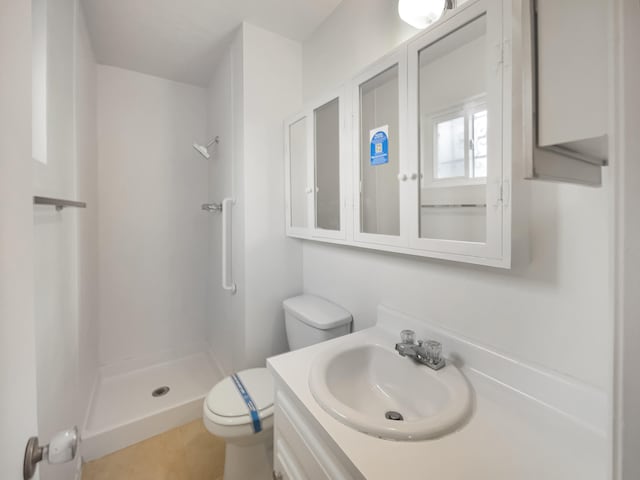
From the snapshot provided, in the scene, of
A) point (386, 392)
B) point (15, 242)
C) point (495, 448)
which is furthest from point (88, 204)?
point (495, 448)

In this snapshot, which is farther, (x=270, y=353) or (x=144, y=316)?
(x=144, y=316)

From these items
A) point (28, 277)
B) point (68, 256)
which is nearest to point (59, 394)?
point (68, 256)

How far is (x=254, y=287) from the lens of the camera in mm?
1708

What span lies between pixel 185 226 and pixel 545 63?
2536 mm

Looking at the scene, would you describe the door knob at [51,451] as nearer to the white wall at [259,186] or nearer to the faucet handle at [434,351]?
the faucet handle at [434,351]

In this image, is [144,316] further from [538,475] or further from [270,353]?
[538,475]

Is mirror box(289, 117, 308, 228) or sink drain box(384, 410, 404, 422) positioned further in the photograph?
mirror box(289, 117, 308, 228)

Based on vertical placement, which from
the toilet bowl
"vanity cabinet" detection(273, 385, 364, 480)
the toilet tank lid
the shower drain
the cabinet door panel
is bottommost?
the shower drain

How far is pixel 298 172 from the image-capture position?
64.8 inches

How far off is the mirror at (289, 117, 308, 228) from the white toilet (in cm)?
54

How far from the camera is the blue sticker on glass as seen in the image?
1.07 metres

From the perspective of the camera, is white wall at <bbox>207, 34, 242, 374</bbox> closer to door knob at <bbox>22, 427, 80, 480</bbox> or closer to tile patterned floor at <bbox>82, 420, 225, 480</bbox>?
tile patterned floor at <bbox>82, 420, 225, 480</bbox>

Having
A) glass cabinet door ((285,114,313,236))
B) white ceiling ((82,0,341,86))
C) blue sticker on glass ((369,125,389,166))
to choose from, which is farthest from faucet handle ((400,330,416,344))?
white ceiling ((82,0,341,86))

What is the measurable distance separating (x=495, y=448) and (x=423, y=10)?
1.28 metres
